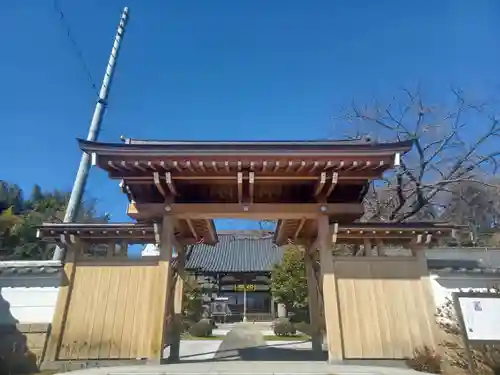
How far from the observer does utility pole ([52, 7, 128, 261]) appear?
37.4ft

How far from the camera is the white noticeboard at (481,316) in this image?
443cm

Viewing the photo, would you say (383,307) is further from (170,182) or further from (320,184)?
(170,182)

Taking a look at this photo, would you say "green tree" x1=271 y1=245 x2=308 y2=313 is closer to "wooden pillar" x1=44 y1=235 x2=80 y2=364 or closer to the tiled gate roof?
the tiled gate roof

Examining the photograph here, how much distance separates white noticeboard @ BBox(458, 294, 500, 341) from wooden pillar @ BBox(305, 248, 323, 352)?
340 centimetres

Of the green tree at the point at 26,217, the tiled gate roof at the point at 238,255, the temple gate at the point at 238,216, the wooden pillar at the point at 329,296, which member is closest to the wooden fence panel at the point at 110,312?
the temple gate at the point at 238,216

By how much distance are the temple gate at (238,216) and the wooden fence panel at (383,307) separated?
0.02 meters

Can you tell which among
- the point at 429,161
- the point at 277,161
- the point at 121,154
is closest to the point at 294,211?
the point at 277,161

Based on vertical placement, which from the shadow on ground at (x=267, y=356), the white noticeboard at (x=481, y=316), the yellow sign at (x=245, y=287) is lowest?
the shadow on ground at (x=267, y=356)

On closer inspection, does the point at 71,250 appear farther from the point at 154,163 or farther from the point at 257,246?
the point at 257,246

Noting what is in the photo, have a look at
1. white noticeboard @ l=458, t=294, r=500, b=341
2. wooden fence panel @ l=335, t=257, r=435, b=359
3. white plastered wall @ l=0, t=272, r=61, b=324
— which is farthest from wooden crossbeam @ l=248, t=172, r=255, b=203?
white plastered wall @ l=0, t=272, r=61, b=324

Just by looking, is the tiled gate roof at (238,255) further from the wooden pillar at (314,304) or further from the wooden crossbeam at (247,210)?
the wooden crossbeam at (247,210)

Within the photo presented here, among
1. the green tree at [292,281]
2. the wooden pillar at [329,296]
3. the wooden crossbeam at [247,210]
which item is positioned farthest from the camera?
the green tree at [292,281]

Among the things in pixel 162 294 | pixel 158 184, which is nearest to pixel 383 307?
pixel 162 294

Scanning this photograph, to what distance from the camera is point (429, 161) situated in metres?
13.6
